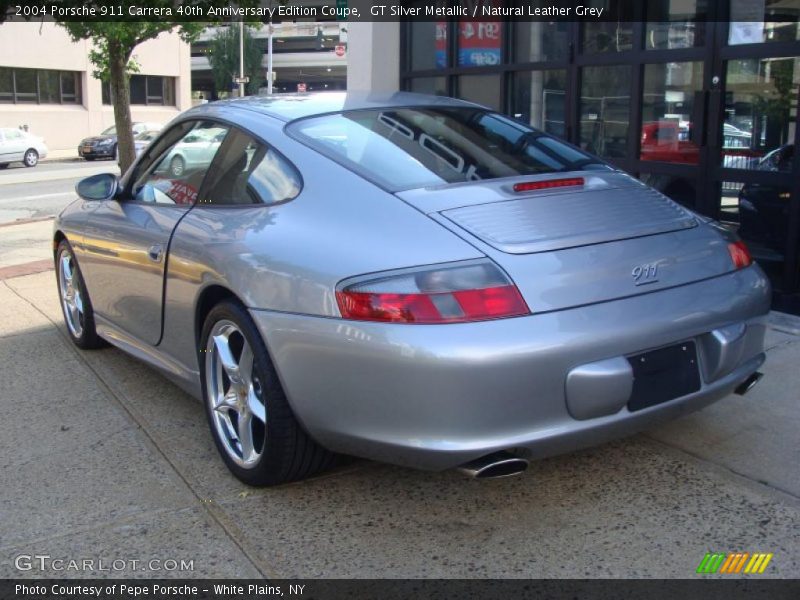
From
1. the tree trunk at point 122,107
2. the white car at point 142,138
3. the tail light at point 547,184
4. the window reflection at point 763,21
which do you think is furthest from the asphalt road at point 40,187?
the tail light at point 547,184

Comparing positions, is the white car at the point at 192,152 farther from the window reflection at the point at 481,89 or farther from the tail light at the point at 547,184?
the window reflection at the point at 481,89

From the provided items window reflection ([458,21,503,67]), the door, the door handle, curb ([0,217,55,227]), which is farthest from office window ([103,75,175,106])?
the door handle

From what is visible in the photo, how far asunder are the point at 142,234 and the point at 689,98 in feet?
14.2

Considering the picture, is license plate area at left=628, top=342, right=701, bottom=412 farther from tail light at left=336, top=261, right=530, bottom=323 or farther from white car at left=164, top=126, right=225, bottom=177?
white car at left=164, top=126, right=225, bottom=177

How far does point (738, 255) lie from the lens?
11.5ft

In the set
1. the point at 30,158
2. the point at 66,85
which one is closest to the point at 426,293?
the point at 30,158

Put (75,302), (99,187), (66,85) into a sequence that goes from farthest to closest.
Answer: (66,85), (75,302), (99,187)

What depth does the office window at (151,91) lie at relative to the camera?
40.5 meters

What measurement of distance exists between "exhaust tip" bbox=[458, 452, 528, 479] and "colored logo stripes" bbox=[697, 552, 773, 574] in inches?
26.5

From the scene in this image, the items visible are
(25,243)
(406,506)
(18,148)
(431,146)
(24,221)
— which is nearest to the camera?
(406,506)

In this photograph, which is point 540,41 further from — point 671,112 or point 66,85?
point 66,85

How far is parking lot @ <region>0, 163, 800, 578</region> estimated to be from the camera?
297 cm

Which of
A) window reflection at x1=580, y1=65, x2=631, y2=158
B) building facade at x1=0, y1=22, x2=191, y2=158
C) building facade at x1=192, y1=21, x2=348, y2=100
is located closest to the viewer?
window reflection at x1=580, y1=65, x2=631, y2=158
